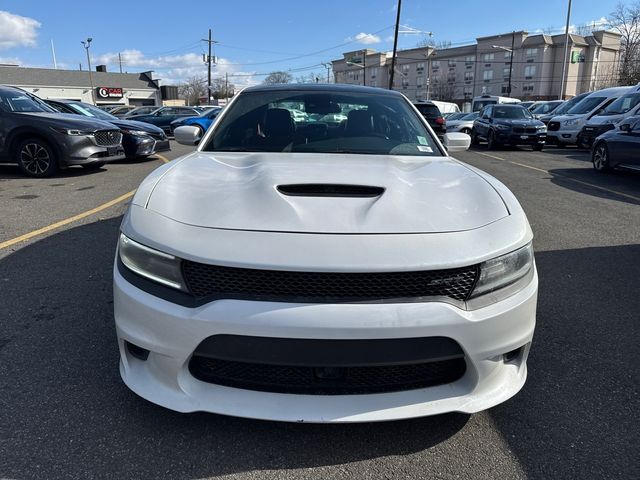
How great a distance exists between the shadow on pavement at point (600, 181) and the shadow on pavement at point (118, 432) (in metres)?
7.02

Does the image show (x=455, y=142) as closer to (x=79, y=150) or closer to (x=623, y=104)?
(x=79, y=150)

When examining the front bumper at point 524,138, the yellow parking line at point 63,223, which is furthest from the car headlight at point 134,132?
the front bumper at point 524,138

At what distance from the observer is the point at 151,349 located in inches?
71.9

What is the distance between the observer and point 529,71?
81812 millimetres

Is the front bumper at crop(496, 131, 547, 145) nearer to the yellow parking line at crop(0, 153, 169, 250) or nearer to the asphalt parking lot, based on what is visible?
the asphalt parking lot

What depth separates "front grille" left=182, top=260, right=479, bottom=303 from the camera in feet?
5.68

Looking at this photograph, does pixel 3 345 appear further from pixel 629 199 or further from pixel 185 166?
pixel 629 199

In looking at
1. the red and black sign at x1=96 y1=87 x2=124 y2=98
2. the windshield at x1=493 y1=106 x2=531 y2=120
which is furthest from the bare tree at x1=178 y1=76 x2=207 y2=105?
the windshield at x1=493 y1=106 x2=531 y2=120

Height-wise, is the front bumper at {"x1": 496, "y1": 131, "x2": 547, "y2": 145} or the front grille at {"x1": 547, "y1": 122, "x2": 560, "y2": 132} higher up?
the front grille at {"x1": 547, "y1": 122, "x2": 560, "y2": 132}

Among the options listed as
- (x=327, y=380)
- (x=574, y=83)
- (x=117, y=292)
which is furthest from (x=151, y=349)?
(x=574, y=83)

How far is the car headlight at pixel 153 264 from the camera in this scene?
1.82 m

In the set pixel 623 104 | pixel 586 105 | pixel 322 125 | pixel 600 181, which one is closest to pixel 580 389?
pixel 322 125

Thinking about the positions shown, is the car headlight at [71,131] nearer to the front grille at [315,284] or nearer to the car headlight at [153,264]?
the car headlight at [153,264]

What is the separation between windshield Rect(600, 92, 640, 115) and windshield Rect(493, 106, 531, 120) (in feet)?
9.15
